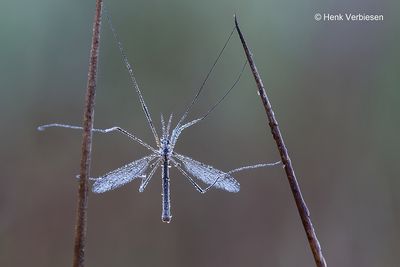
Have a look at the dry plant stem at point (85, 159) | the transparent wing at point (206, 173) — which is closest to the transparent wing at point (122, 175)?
the transparent wing at point (206, 173)

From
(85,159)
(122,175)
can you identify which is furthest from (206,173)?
(85,159)

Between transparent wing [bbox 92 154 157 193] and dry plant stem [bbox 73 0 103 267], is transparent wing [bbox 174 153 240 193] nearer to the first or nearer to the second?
transparent wing [bbox 92 154 157 193]

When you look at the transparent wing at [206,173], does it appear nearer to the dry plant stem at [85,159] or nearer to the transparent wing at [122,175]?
the transparent wing at [122,175]

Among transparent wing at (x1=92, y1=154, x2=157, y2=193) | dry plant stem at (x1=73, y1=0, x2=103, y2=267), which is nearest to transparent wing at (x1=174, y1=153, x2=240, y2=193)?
transparent wing at (x1=92, y1=154, x2=157, y2=193)

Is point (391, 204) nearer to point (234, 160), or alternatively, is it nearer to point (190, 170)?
point (234, 160)

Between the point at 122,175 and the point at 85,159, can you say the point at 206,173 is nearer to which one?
the point at 122,175

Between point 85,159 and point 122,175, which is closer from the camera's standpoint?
point 85,159
